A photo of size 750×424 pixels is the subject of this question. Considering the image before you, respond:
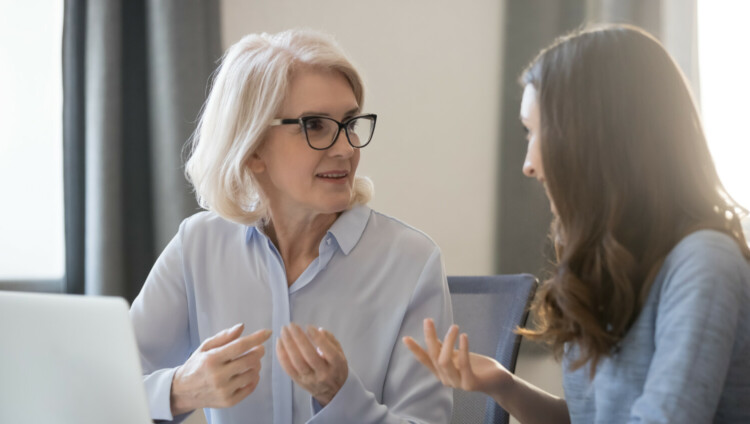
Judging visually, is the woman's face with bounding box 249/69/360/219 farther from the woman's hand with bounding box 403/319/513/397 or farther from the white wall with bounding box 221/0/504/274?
the white wall with bounding box 221/0/504/274

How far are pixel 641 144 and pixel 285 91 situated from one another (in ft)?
2.46

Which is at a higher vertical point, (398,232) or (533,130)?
(533,130)

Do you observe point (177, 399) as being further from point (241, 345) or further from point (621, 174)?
point (621, 174)

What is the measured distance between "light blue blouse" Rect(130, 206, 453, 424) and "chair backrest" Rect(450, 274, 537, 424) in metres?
0.09

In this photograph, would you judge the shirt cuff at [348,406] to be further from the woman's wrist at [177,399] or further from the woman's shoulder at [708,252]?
the woman's shoulder at [708,252]

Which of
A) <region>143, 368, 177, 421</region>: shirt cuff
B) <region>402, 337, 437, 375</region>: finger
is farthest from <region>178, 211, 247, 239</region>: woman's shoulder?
<region>402, 337, 437, 375</region>: finger

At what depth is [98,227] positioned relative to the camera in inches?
94.2

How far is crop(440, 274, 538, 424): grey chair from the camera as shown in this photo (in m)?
1.43

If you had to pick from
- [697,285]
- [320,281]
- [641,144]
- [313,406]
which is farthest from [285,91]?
[697,285]

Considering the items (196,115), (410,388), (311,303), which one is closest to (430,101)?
(196,115)

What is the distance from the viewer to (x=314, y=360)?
1.20 meters

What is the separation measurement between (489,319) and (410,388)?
0.23 meters

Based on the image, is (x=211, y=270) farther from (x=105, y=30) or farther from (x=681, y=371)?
(x=105, y=30)

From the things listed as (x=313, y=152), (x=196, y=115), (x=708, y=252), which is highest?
(x=196, y=115)
